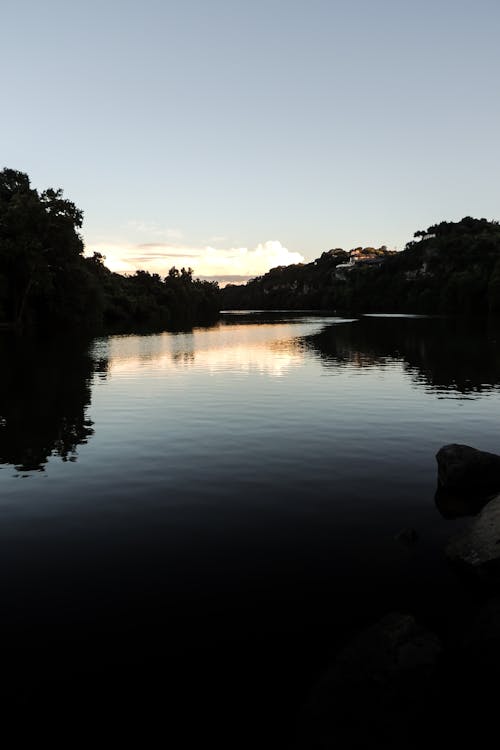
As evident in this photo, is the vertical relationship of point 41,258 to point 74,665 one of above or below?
above

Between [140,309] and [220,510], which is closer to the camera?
[220,510]

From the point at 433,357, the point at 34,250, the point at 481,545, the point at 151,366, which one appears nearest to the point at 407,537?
the point at 481,545

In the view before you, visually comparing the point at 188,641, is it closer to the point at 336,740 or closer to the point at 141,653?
the point at 141,653

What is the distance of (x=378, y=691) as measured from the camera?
814 centimetres

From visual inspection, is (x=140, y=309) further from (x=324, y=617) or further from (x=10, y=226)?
(x=324, y=617)

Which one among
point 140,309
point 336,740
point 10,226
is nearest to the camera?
point 336,740

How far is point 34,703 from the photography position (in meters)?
8.56

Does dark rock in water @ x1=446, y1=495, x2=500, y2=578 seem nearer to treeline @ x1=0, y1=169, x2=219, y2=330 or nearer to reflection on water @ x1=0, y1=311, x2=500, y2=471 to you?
reflection on water @ x1=0, y1=311, x2=500, y2=471

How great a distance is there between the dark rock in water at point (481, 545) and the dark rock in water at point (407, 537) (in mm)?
951

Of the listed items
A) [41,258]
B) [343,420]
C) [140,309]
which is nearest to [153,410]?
[343,420]

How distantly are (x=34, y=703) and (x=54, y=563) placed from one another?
471 cm

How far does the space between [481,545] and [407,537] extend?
2146 millimetres

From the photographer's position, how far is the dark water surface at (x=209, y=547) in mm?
9094

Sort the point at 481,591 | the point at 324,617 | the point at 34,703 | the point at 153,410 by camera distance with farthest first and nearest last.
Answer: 1. the point at 153,410
2. the point at 481,591
3. the point at 324,617
4. the point at 34,703
